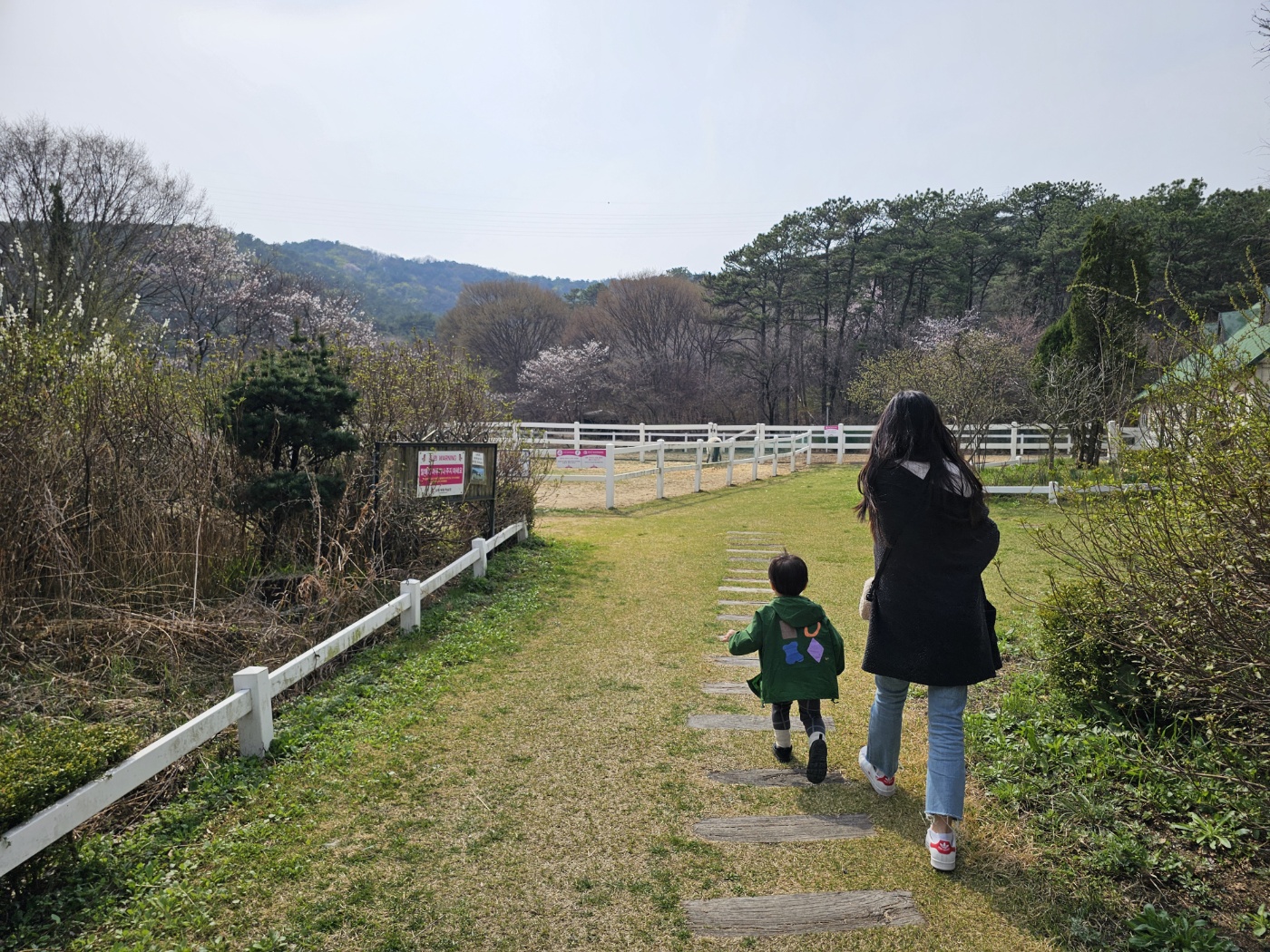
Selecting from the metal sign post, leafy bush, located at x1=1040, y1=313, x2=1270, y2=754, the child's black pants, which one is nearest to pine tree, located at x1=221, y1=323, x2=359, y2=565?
the metal sign post

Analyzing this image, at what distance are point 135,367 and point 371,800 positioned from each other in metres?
4.15

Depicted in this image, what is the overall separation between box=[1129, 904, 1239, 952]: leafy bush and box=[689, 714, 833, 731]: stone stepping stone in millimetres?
1875

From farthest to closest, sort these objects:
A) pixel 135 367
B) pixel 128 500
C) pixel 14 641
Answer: pixel 135 367
pixel 128 500
pixel 14 641

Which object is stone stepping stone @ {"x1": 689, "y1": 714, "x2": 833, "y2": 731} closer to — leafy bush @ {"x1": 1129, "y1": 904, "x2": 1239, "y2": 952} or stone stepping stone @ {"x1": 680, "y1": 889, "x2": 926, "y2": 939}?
stone stepping stone @ {"x1": 680, "y1": 889, "x2": 926, "y2": 939}

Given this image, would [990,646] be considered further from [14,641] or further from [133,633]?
[14,641]

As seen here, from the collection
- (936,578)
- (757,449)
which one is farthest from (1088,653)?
(757,449)

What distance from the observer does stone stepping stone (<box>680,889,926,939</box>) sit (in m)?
2.45

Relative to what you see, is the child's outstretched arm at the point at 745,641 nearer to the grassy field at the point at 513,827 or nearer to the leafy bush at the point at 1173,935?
the grassy field at the point at 513,827

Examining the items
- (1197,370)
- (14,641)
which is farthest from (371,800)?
(1197,370)

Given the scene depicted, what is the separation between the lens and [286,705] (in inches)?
163

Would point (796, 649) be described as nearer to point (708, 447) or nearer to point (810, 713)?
point (810, 713)

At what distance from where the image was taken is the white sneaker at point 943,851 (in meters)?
2.72

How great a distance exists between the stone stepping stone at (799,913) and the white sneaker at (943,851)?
19 centimetres

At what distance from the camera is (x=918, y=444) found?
2.76 m
